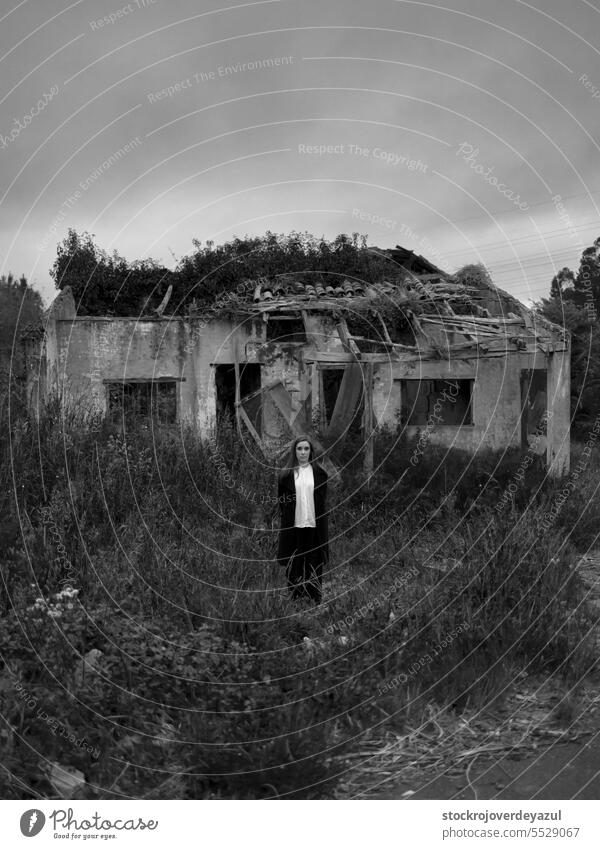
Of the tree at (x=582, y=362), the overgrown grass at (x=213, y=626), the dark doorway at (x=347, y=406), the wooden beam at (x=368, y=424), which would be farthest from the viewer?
the tree at (x=582, y=362)

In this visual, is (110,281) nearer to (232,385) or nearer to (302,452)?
(232,385)

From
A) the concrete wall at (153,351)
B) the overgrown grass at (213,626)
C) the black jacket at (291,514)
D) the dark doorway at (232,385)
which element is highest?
the concrete wall at (153,351)

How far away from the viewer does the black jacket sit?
23.3 feet

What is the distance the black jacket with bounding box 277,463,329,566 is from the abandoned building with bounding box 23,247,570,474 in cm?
737

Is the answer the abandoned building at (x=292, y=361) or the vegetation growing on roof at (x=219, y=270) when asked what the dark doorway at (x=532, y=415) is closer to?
the abandoned building at (x=292, y=361)

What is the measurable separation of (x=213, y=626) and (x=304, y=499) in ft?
6.14

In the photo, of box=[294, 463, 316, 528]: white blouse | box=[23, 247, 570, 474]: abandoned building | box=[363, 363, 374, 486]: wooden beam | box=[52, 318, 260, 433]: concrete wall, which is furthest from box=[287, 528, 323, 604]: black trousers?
box=[52, 318, 260, 433]: concrete wall

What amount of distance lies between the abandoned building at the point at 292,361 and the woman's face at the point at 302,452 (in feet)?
24.3

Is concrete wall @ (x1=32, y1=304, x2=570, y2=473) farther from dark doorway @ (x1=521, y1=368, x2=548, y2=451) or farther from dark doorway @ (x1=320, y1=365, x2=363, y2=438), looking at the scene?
dark doorway @ (x1=320, y1=365, x2=363, y2=438)

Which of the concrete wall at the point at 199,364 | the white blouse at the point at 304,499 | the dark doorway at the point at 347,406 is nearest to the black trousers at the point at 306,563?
the white blouse at the point at 304,499

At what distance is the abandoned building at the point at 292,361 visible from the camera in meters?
15.2

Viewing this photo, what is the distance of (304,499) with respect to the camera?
703 centimetres

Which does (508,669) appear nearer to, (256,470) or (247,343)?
(256,470)

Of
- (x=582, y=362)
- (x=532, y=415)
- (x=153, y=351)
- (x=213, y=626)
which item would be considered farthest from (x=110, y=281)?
(x=213, y=626)
